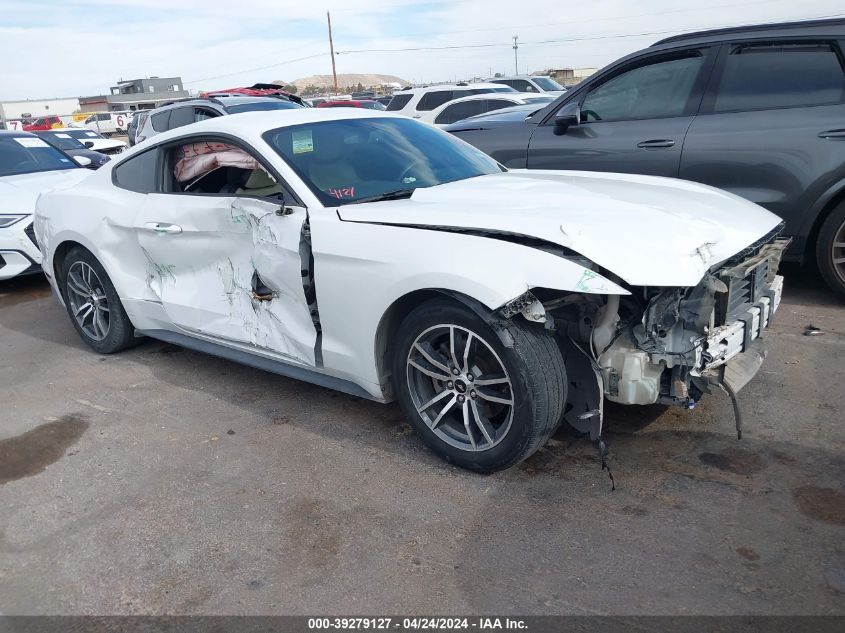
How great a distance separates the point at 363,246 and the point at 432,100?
1260cm

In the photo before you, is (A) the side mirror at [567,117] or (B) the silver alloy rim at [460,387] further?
(A) the side mirror at [567,117]

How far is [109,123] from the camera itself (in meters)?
41.7

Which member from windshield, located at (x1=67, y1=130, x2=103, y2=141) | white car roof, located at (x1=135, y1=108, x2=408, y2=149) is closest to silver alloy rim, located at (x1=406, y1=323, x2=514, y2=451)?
white car roof, located at (x1=135, y1=108, x2=408, y2=149)

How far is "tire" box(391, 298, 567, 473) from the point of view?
10.2 ft

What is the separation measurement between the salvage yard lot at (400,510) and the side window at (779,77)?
1794 mm

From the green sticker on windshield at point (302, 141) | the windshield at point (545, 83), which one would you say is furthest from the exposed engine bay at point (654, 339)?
the windshield at point (545, 83)

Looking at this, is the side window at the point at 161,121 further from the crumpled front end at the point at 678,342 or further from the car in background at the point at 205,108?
the crumpled front end at the point at 678,342

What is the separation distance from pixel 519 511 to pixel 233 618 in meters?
1.20

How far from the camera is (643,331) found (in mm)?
3102

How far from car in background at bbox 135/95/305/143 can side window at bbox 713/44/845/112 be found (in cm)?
737

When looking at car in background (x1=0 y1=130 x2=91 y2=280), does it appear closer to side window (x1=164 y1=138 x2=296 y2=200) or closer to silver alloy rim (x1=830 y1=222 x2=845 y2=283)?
side window (x1=164 y1=138 x2=296 y2=200)

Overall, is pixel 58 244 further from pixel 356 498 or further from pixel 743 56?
pixel 743 56

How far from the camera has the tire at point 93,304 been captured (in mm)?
5157

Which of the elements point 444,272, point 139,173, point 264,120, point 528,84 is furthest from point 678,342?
point 528,84
